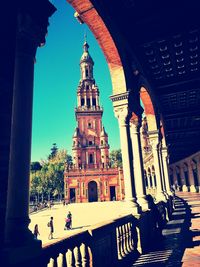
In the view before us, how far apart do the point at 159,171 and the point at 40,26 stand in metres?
11.2

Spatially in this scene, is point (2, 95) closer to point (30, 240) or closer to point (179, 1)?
point (30, 240)

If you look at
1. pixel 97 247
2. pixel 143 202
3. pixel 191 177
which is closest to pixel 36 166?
pixel 191 177

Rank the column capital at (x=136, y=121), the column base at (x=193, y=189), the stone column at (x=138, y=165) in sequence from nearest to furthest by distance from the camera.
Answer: the stone column at (x=138, y=165)
the column capital at (x=136, y=121)
the column base at (x=193, y=189)

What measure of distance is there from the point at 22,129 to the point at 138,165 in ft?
20.0

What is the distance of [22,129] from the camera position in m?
3.57

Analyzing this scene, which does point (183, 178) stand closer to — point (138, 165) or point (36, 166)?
point (138, 165)


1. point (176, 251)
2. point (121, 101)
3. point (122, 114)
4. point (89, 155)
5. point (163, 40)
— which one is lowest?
point (176, 251)

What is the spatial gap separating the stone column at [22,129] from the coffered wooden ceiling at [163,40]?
3.31m

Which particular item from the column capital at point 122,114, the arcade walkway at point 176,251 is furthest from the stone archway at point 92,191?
the column capital at point 122,114

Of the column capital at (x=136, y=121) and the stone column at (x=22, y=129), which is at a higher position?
the column capital at (x=136, y=121)

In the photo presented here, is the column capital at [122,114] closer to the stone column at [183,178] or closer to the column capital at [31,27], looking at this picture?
the column capital at [31,27]

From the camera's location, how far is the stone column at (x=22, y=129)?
3.14 metres

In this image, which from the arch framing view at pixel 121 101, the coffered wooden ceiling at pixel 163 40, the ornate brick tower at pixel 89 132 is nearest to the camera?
the arch framing view at pixel 121 101

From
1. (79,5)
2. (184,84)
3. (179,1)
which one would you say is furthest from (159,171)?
(79,5)
